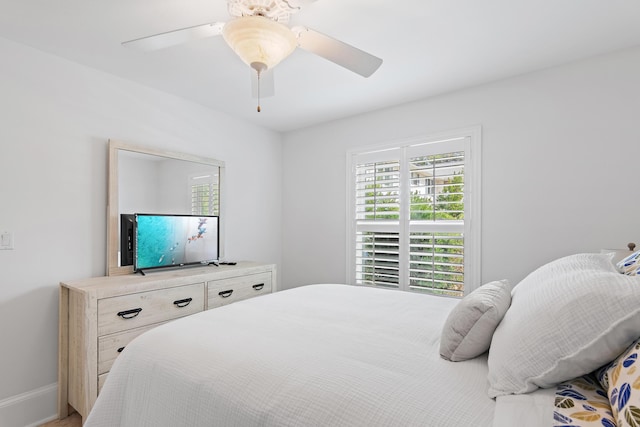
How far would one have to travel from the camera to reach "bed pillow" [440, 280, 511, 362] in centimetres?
113

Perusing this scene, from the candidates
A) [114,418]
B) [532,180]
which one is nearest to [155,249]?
[114,418]

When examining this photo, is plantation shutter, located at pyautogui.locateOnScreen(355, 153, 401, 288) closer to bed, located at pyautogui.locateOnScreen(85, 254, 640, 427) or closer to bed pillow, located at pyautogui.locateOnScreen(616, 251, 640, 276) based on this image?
bed, located at pyautogui.locateOnScreen(85, 254, 640, 427)

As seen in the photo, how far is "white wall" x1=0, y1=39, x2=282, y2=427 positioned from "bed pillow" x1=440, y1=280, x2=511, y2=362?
2558mm

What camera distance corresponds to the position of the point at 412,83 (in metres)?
2.81

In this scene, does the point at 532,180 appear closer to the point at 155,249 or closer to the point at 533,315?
the point at 533,315

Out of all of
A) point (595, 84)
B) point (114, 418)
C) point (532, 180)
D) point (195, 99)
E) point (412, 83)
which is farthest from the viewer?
point (195, 99)

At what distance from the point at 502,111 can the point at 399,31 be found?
49.7 inches

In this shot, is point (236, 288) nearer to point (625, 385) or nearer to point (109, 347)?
point (109, 347)

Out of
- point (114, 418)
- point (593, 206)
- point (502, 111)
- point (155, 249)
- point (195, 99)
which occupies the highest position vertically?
point (195, 99)

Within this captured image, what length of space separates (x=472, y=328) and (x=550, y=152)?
2.06m

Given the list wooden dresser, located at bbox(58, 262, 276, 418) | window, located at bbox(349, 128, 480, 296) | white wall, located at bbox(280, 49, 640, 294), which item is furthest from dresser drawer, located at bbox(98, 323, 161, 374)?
white wall, located at bbox(280, 49, 640, 294)

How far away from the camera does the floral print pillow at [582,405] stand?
0.70 meters

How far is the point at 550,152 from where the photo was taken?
2.55 meters

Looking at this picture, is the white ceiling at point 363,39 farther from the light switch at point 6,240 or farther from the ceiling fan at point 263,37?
the light switch at point 6,240
